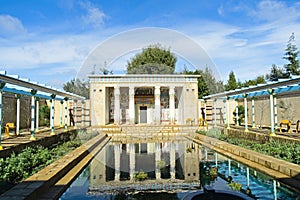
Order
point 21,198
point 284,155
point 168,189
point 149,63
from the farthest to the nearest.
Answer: point 149,63 < point 284,155 < point 168,189 < point 21,198

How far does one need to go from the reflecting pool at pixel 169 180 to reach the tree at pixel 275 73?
25.5 m

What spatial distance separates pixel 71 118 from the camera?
21.1m

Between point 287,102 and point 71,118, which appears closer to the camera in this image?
point 287,102

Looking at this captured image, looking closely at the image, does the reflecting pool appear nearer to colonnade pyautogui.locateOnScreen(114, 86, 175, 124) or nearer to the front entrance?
colonnade pyautogui.locateOnScreen(114, 86, 175, 124)

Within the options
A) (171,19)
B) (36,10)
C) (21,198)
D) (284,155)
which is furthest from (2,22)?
(284,155)

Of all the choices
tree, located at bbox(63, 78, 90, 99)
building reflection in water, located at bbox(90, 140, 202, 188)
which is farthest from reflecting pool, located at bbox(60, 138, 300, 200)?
tree, located at bbox(63, 78, 90, 99)

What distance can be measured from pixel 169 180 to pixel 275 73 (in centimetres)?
2982

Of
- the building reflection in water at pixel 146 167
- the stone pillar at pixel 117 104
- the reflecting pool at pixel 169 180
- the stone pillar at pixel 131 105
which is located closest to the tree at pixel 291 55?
the stone pillar at pixel 131 105

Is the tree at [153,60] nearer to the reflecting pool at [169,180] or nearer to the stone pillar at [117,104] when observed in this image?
the stone pillar at [117,104]

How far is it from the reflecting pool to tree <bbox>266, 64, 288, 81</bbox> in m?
25.5

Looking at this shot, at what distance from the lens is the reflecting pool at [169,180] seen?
5098 mm

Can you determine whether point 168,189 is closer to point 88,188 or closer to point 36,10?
point 88,188

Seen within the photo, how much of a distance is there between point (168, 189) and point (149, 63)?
2240 cm

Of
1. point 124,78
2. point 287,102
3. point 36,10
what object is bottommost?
point 287,102
